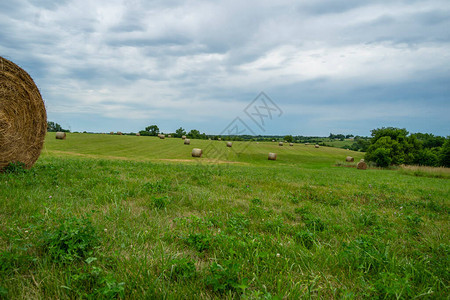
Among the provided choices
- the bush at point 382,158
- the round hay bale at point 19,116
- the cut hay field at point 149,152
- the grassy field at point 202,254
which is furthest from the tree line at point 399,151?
the round hay bale at point 19,116

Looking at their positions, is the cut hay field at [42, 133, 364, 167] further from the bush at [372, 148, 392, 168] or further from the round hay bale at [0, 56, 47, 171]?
the round hay bale at [0, 56, 47, 171]

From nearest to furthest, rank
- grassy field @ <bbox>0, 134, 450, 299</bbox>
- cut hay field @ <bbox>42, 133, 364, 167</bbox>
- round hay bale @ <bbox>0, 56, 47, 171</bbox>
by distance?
grassy field @ <bbox>0, 134, 450, 299</bbox> < round hay bale @ <bbox>0, 56, 47, 171</bbox> < cut hay field @ <bbox>42, 133, 364, 167</bbox>

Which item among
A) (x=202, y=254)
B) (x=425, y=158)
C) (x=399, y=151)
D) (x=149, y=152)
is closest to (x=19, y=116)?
(x=202, y=254)

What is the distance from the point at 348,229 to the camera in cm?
446

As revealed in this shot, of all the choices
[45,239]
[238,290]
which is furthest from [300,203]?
[45,239]

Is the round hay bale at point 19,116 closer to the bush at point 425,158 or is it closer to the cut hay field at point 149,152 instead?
the cut hay field at point 149,152

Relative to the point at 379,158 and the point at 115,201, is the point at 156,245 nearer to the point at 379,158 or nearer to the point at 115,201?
the point at 115,201

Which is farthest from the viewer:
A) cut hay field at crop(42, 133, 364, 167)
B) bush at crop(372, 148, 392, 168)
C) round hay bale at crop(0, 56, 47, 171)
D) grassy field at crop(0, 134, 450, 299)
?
bush at crop(372, 148, 392, 168)

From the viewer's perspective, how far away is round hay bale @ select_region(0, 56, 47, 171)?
866 cm

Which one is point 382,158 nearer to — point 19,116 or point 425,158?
point 425,158

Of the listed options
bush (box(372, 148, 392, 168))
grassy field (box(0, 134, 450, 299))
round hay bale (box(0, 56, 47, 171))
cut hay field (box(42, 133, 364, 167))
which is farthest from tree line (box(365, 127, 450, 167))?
round hay bale (box(0, 56, 47, 171))

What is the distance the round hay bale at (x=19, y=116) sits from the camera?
8.66 metres

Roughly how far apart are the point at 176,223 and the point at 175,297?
2.11 metres

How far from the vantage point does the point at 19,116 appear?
9.23 m
